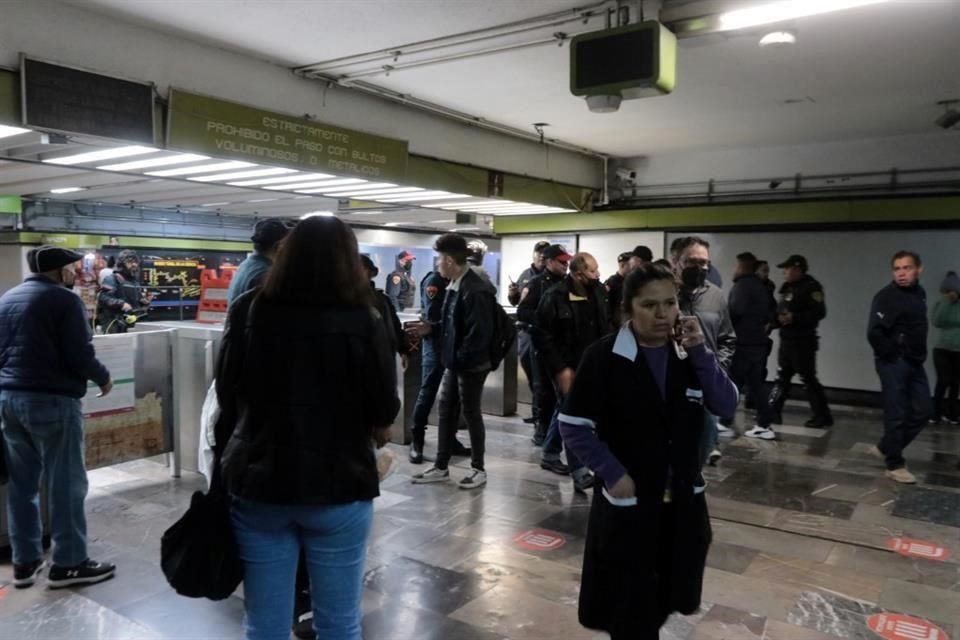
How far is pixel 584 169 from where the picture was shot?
9.49m

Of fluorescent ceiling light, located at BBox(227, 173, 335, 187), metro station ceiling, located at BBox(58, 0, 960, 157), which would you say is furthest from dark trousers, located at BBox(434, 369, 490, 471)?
metro station ceiling, located at BBox(58, 0, 960, 157)

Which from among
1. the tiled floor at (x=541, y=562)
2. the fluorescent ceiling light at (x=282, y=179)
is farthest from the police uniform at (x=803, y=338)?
the fluorescent ceiling light at (x=282, y=179)

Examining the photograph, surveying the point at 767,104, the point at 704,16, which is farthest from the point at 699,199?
the point at 704,16

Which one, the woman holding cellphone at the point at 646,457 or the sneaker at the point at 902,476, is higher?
the woman holding cellphone at the point at 646,457

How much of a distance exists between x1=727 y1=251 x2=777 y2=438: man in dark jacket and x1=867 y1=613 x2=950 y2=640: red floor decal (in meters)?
3.45

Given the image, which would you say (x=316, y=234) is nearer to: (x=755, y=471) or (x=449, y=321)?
(x=449, y=321)

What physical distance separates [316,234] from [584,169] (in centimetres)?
803

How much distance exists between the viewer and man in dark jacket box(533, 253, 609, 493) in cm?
466

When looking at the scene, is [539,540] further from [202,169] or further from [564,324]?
[202,169]

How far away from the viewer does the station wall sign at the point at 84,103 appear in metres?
3.83

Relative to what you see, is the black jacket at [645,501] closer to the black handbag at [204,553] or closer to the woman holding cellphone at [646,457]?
the woman holding cellphone at [646,457]

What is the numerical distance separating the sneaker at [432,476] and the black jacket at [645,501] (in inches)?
116

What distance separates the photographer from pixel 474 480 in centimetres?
496

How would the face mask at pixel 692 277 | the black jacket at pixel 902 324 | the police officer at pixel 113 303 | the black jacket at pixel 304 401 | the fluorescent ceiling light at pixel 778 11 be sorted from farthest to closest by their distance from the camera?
the police officer at pixel 113 303 → the black jacket at pixel 902 324 → the face mask at pixel 692 277 → the fluorescent ceiling light at pixel 778 11 → the black jacket at pixel 304 401
